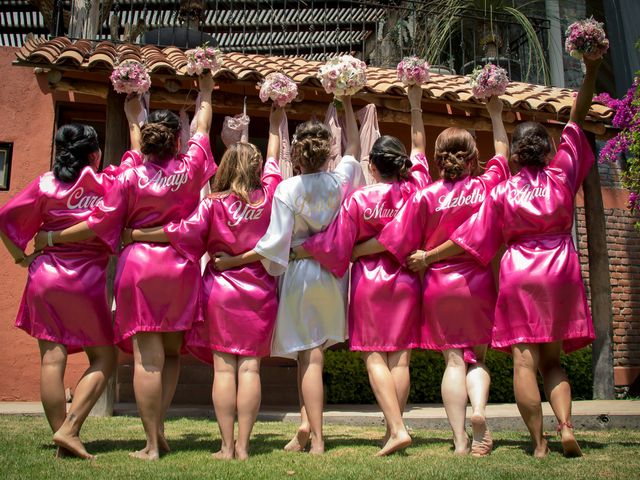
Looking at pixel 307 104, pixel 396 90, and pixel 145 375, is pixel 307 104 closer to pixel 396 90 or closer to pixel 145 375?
pixel 396 90

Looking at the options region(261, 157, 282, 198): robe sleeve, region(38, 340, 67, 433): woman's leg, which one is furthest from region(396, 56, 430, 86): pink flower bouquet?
region(38, 340, 67, 433): woman's leg

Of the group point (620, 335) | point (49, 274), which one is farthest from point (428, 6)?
point (49, 274)

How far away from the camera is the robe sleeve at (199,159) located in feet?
13.6

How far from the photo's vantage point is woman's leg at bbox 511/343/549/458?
3.85 metres

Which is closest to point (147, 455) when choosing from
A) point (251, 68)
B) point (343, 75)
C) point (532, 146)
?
point (343, 75)

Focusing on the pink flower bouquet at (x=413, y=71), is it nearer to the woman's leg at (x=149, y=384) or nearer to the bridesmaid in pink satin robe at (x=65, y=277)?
the bridesmaid in pink satin robe at (x=65, y=277)

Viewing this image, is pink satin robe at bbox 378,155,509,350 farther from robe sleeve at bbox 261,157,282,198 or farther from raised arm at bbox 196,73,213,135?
raised arm at bbox 196,73,213,135

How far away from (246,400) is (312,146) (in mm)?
1520

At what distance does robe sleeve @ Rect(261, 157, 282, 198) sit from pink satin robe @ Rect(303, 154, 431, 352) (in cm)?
42

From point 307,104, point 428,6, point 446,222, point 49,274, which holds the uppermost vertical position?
point 428,6

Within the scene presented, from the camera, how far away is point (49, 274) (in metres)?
4.04

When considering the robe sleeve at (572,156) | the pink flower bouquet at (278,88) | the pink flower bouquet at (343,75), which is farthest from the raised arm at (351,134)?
the robe sleeve at (572,156)

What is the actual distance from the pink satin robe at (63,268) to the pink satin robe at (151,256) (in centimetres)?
17

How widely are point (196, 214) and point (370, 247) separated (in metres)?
1.05
